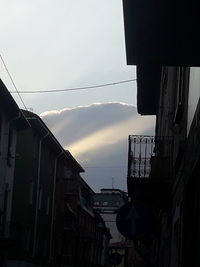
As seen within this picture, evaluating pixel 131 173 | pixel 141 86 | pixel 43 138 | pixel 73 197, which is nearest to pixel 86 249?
pixel 73 197

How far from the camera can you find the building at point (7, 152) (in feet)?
95.8

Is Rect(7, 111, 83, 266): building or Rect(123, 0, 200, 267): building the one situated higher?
Rect(7, 111, 83, 266): building

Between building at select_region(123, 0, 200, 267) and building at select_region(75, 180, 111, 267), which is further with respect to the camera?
building at select_region(75, 180, 111, 267)

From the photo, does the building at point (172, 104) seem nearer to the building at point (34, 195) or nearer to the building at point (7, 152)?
the building at point (7, 152)

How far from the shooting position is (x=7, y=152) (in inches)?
1203

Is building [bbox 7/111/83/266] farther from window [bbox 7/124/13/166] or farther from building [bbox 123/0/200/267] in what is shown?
A: building [bbox 123/0/200/267]

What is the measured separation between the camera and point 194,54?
6.30 metres

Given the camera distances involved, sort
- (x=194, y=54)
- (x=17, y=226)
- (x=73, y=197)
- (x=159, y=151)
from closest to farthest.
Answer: (x=194, y=54)
(x=159, y=151)
(x=17, y=226)
(x=73, y=197)

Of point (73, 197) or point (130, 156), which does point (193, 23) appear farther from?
point (73, 197)

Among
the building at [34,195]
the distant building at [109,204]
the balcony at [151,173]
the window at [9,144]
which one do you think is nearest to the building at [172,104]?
the balcony at [151,173]

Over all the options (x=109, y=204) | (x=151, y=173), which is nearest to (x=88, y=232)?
(x=109, y=204)

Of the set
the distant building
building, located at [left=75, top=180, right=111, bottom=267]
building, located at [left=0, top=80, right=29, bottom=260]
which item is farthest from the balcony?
the distant building

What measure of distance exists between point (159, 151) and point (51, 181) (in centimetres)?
2950

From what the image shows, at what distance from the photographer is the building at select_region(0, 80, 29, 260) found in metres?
29.2
